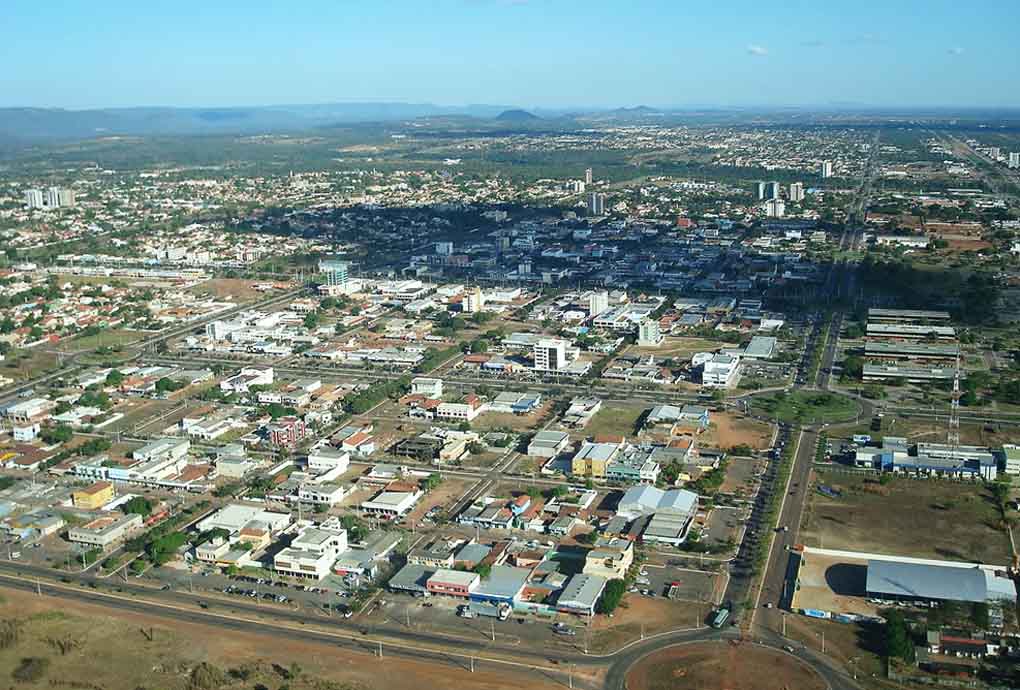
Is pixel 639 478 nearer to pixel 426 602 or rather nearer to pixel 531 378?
pixel 426 602

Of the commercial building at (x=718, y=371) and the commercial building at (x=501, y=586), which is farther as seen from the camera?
the commercial building at (x=718, y=371)

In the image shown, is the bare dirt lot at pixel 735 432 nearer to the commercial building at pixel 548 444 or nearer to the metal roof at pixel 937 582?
the commercial building at pixel 548 444

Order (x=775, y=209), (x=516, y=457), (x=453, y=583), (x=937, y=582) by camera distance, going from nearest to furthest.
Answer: (x=937, y=582) < (x=453, y=583) < (x=516, y=457) < (x=775, y=209)

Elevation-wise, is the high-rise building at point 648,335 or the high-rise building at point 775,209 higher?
the high-rise building at point 775,209

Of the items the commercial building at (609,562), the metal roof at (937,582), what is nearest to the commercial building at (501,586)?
the commercial building at (609,562)

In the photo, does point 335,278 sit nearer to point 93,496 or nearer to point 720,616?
point 93,496

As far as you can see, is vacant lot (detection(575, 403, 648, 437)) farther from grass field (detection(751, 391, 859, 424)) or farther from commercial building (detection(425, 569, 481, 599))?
commercial building (detection(425, 569, 481, 599))

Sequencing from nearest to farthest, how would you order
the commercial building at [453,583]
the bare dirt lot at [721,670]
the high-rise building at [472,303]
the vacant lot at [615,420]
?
1. the bare dirt lot at [721,670]
2. the commercial building at [453,583]
3. the vacant lot at [615,420]
4. the high-rise building at [472,303]

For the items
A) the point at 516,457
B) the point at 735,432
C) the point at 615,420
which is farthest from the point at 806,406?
the point at 516,457
